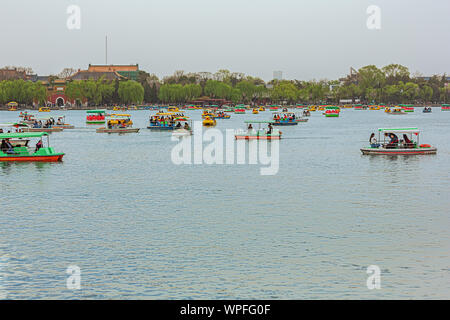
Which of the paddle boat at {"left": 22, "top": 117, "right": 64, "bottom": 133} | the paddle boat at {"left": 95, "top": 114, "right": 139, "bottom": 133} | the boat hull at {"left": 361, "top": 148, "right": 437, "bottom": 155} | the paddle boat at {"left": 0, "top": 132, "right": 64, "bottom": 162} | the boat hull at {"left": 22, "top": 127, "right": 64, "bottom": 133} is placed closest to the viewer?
the paddle boat at {"left": 0, "top": 132, "right": 64, "bottom": 162}

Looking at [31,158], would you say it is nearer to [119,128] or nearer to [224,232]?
[224,232]

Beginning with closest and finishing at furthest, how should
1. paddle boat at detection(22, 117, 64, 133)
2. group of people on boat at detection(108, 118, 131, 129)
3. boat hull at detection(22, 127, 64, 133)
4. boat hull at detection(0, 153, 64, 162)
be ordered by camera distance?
boat hull at detection(0, 153, 64, 162)
boat hull at detection(22, 127, 64, 133)
paddle boat at detection(22, 117, 64, 133)
group of people on boat at detection(108, 118, 131, 129)

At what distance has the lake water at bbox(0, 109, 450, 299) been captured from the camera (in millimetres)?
18984

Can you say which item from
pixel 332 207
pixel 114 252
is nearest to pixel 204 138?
pixel 332 207

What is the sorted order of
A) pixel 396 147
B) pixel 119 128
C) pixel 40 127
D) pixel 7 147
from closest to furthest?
pixel 7 147 < pixel 396 147 < pixel 40 127 < pixel 119 128

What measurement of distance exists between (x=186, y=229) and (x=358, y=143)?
168ft

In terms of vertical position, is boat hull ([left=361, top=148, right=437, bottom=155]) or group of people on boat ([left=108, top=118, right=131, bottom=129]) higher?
group of people on boat ([left=108, top=118, right=131, bottom=129])

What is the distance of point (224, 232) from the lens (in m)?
25.6

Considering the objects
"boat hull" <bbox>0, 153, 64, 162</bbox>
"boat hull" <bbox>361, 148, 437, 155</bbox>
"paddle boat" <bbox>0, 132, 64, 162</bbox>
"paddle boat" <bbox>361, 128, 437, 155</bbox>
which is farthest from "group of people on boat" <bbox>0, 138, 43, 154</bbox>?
"paddle boat" <bbox>361, 128, 437, 155</bbox>

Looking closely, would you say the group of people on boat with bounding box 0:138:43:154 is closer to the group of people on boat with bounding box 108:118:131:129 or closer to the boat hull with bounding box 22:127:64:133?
the boat hull with bounding box 22:127:64:133

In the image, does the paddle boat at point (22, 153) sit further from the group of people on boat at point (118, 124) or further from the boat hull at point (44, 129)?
the group of people on boat at point (118, 124)

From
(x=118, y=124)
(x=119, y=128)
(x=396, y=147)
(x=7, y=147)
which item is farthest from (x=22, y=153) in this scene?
(x=118, y=124)

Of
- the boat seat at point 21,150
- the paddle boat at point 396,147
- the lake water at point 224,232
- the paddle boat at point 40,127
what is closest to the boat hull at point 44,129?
the paddle boat at point 40,127

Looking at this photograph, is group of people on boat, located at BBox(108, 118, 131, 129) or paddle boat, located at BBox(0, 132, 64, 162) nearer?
paddle boat, located at BBox(0, 132, 64, 162)
